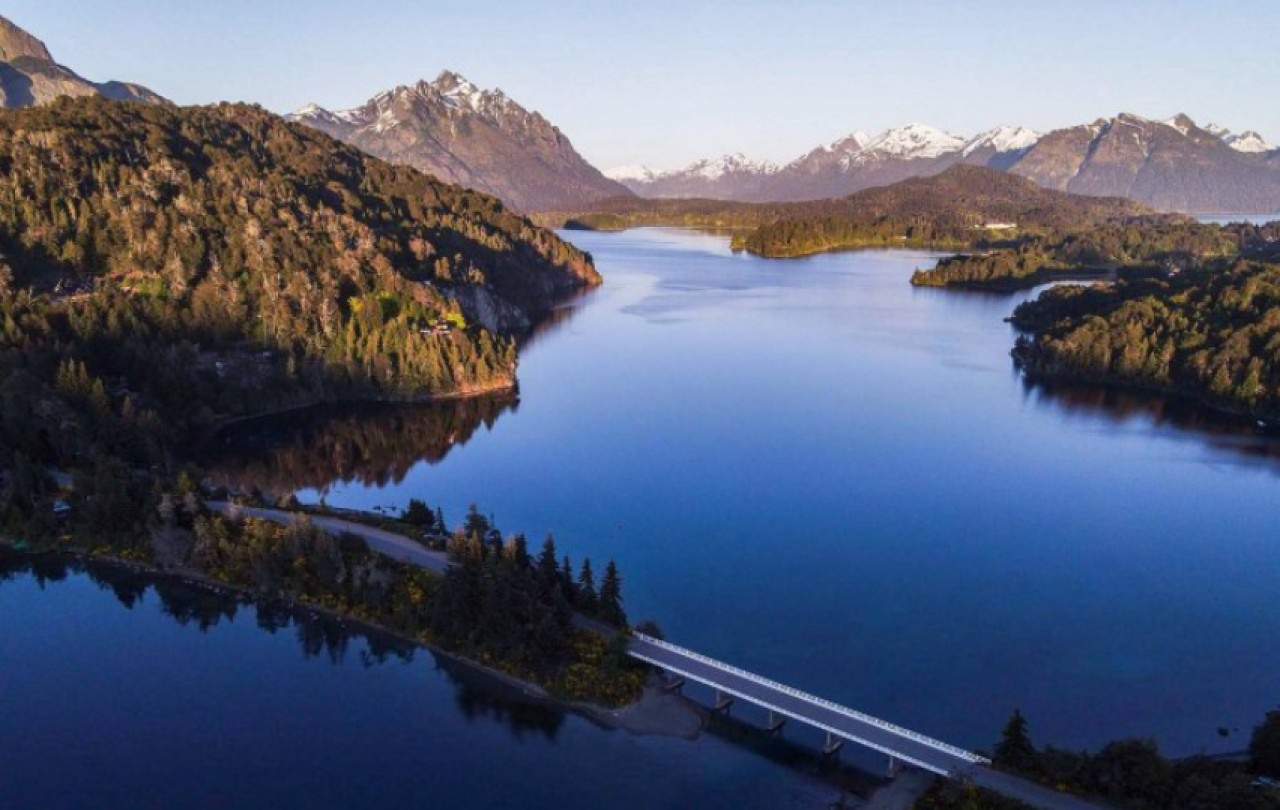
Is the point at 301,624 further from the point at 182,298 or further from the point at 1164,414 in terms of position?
the point at 1164,414

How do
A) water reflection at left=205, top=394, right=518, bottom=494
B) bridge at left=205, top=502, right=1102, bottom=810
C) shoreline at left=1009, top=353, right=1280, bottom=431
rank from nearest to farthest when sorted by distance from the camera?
bridge at left=205, top=502, right=1102, bottom=810 < water reflection at left=205, top=394, right=518, bottom=494 < shoreline at left=1009, top=353, right=1280, bottom=431

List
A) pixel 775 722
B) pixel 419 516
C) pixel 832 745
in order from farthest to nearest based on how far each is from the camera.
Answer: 1. pixel 419 516
2. pixel 775 722
3. pixel 832 745

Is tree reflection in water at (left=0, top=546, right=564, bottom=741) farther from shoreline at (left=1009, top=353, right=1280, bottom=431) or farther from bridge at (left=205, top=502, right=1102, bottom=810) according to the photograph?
shoreline at (left=1009, top=353, right=1280, bottom=431)

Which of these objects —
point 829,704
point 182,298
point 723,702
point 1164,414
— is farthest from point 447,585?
point 1164,414

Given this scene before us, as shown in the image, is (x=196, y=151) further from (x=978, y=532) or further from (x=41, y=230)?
(x=978, y=532)

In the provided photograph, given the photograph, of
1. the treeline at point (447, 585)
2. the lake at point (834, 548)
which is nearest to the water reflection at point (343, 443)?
the lake at point (834, 548)

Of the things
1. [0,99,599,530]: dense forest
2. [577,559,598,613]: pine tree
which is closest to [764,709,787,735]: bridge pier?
[577,559,598,613]: pine tree
